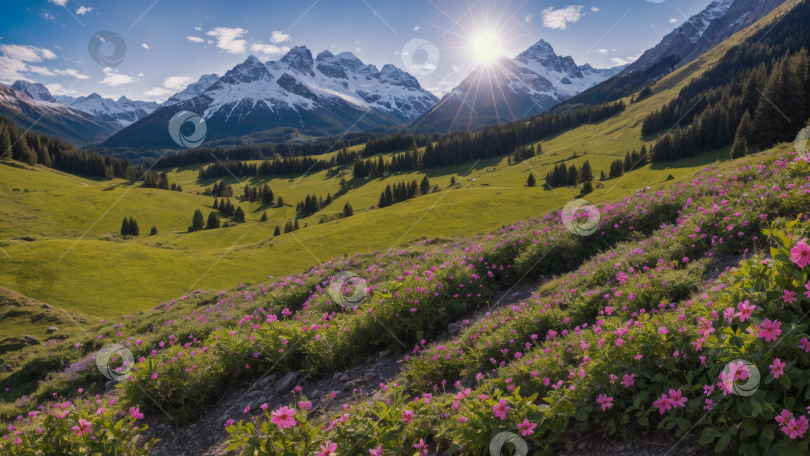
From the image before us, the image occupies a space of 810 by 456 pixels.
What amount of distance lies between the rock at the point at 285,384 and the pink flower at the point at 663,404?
6429mm

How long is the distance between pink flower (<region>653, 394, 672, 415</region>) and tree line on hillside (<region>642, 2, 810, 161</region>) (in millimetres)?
58623

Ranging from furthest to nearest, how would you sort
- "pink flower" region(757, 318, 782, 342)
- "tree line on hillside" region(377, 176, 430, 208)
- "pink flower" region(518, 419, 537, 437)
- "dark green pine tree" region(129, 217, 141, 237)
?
"tree line on hillside" region(377, 176, 430, 208), "dark green pine tree" region(129, 217, 141, 237), "pink flower" region(518, 419, 537, 437), "pink flower" region(757, 318, 782, 342)

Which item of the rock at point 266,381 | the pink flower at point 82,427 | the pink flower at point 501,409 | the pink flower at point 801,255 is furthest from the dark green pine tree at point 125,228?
the pink flower at point 801,255

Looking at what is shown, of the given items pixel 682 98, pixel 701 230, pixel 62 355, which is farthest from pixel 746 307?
pixel 682 98

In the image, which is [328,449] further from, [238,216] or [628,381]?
[238,216]

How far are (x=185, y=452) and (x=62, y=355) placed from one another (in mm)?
12985

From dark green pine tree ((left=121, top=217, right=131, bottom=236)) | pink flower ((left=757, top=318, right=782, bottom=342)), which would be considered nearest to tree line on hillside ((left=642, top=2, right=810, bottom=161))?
pink flower ((left=757, top=318, right=782, bottom=342))

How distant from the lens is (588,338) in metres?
5.64

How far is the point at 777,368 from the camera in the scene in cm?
349

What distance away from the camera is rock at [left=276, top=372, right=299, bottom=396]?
765 cm

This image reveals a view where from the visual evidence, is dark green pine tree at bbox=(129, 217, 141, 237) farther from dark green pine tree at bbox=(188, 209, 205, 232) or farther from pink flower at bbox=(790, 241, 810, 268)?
pink flower at bbox=(790, 241, 810, 268)

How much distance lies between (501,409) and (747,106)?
113217 mm

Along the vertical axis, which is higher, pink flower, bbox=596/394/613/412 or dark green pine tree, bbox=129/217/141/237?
dark green pine tree, bbox=129/217/141/237

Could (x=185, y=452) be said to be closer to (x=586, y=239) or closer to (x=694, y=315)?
(x=694, y=315)
